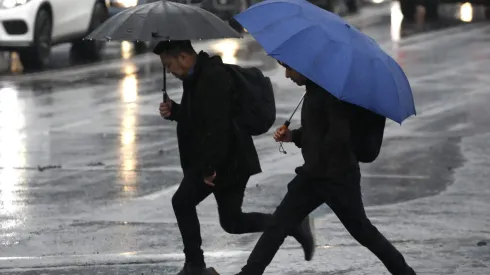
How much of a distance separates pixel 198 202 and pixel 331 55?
54.3 inches

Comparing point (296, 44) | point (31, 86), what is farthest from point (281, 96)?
point (296, 44)

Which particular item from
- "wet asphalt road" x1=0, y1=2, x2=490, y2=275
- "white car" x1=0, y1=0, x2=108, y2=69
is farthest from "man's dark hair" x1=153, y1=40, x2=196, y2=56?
"white car" x1=0, y1=0, x2=108, y2=69

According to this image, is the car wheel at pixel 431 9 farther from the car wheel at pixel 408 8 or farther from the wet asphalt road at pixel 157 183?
the wet asphalt road at pixel 157 183

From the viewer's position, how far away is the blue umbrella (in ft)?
19.2

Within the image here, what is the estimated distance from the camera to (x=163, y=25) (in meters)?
6.63

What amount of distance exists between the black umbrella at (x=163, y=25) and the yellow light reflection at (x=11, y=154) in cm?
252

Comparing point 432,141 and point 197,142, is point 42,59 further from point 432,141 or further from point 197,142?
point 197,142

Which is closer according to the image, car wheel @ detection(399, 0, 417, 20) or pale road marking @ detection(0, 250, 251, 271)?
pale road marking @ detection(0, 250, 251, 271)

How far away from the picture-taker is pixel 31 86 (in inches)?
686

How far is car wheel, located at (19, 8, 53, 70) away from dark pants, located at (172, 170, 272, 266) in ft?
42.0

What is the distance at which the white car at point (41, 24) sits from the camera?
62.4ft

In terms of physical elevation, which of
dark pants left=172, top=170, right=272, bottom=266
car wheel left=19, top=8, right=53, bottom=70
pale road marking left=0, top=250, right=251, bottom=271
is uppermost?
dark pants left=172, top=170, right=272, bottom=266

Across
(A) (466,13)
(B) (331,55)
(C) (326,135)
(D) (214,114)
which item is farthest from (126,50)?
(B) (331,55)

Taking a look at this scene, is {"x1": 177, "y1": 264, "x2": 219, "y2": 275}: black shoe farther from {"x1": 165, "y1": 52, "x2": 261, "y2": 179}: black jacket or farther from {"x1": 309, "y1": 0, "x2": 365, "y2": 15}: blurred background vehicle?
{"x1": 309, "y1": 0, "x2": 365, "y2": 15}: blurred background vehicle
